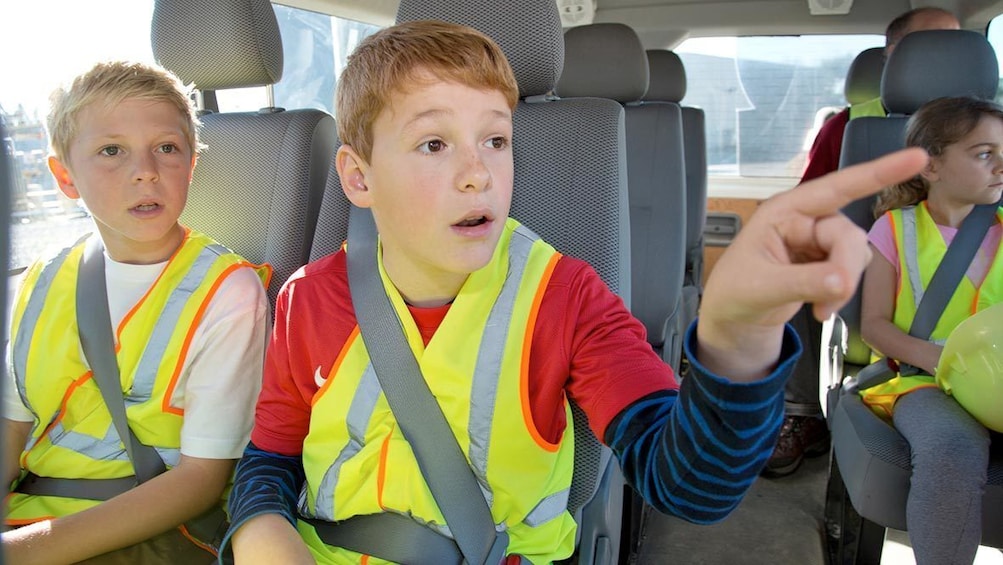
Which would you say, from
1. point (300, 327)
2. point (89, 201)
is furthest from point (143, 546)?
point (89, 201)

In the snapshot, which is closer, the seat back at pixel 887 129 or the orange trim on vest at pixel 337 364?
the orange trim on vest at pixel 337 364

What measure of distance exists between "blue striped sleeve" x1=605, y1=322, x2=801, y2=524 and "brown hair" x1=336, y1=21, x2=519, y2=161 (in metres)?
0.55

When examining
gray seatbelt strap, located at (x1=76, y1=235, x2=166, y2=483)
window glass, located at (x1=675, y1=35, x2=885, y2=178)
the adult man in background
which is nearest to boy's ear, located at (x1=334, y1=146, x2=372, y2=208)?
gray seatbelt strap, located at (x1=76, y1=235, x2=166, y2=483)

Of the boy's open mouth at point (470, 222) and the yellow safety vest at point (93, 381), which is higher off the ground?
the boy's open mouth at point (470, 222)

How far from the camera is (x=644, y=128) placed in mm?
2746

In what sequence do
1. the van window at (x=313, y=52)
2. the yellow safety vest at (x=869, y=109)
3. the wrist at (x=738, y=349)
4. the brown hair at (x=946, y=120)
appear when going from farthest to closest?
the van window at (x=313, y=52) → the yellow safety vest at (x=869, y=109) → the brown hair at (x=946, y=120) → the wrist at (x=738, y=349)

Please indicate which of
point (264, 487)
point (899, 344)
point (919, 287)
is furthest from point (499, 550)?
point (919, 287)

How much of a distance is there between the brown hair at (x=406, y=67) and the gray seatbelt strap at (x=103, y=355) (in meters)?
0.61

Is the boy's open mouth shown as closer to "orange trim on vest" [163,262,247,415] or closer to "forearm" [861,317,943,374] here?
"orange trim on vest" [163,262,247,415]

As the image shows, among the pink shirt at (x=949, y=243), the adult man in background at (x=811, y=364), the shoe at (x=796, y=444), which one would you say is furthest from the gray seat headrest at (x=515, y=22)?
the shoe at (x=796, y=444)

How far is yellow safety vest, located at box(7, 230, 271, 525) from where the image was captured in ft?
4.58

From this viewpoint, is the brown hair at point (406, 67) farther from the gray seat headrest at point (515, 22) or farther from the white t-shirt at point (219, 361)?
the white t-shirt at point (219, 361)

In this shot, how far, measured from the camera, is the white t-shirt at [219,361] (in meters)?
1.35

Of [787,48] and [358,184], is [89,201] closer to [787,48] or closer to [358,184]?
[358,184]
